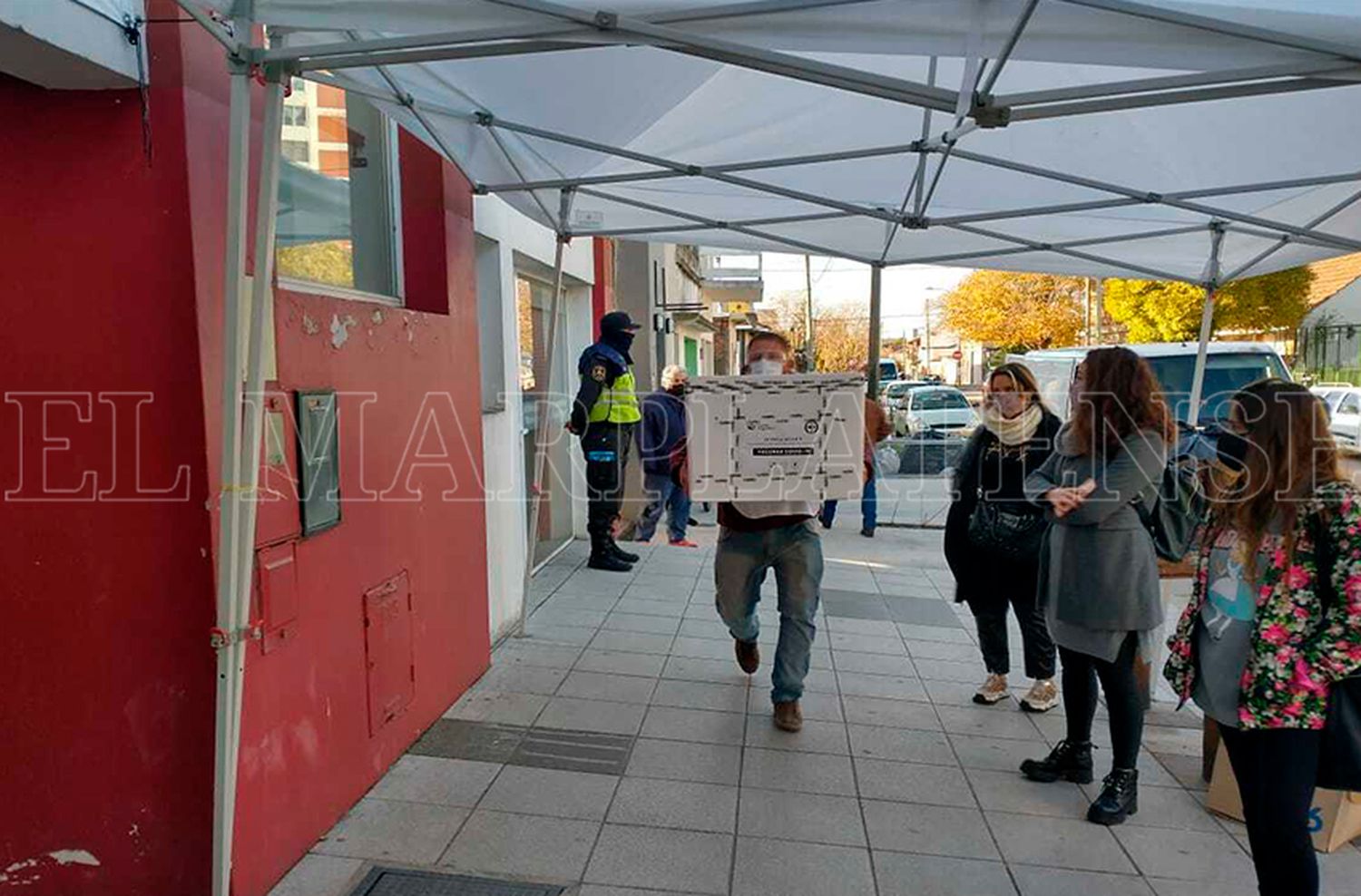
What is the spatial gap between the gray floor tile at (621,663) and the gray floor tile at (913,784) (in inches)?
53.0

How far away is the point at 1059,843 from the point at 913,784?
0.58 m

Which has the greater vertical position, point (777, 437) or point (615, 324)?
point (615, 324)

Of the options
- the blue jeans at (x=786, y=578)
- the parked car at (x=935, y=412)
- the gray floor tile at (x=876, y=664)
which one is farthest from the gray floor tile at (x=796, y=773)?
the parked car at (x=935, y=412)

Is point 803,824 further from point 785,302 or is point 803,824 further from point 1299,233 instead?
point 785,302

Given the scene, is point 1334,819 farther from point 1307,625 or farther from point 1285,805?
point 1307,625

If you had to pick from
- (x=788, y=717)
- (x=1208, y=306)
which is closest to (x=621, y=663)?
(x=788, y=717)

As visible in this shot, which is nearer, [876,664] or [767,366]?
[767,366]

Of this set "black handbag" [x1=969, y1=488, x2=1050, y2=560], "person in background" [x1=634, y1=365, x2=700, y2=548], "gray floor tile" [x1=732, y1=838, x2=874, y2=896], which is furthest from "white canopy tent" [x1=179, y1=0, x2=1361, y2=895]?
"gray floor tile" [x1=732, y1=838, x2=874, y2=896]

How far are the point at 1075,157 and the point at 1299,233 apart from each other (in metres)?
1.22

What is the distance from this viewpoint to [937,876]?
2.73 meters

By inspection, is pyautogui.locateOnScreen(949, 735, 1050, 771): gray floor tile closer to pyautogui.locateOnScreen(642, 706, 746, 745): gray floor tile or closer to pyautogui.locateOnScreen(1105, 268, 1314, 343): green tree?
pyautogui.locateOnScreen(642, 706, 746, 745): gray floor tile

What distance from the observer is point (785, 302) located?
52.0m

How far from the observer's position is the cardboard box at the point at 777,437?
10.5ft

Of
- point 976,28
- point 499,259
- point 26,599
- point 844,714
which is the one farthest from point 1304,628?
point 499,259
